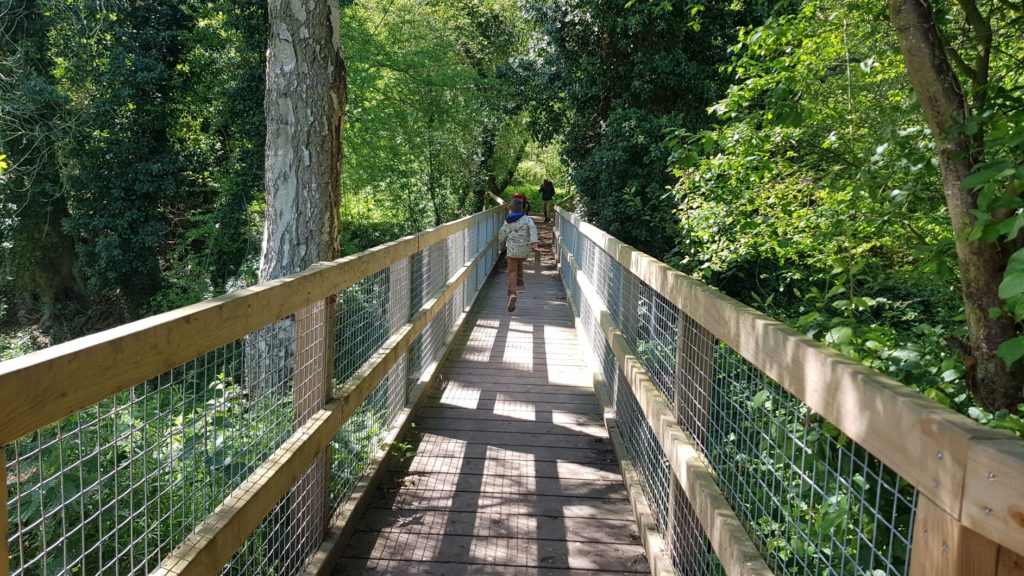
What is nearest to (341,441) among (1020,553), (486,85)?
(1020,553)

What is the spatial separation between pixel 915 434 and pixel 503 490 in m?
3.43

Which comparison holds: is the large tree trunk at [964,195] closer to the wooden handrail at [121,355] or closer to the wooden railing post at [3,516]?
the wooden handrail at [121,355]

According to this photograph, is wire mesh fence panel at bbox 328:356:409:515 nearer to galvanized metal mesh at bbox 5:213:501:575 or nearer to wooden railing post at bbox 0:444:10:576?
galvanized metal mesh at bbox 5:213:501:575

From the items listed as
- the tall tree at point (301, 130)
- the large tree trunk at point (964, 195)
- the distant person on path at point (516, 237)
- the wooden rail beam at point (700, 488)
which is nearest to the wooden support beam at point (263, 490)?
the wooden rail beam at point (700, 488)

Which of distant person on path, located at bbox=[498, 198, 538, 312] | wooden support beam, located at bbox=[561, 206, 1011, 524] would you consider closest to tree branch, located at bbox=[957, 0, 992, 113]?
wooden support beam, located at bbox=[561, 206, 1011, 524]

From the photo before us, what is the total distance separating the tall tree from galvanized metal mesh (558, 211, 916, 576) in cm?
241

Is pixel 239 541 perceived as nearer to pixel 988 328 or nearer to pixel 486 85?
pixel 988 328

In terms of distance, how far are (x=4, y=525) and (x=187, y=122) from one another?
17.6 meters

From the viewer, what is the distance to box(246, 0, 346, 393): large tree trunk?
5289 millimetres

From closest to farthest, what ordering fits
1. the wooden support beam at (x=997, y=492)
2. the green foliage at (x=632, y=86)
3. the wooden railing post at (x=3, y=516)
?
1. the wooden support beam at (x=997, y=492)
2. the wooden railing post at (x=3, y=516)
3. the green foliage at (x=632, y=86)

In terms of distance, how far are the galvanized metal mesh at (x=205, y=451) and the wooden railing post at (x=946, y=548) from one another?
157cm

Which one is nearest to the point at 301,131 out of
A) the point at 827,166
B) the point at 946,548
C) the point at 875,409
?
the point at 827,166

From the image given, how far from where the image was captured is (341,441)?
3932mm

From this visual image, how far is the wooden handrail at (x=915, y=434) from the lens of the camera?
38.5 inches
